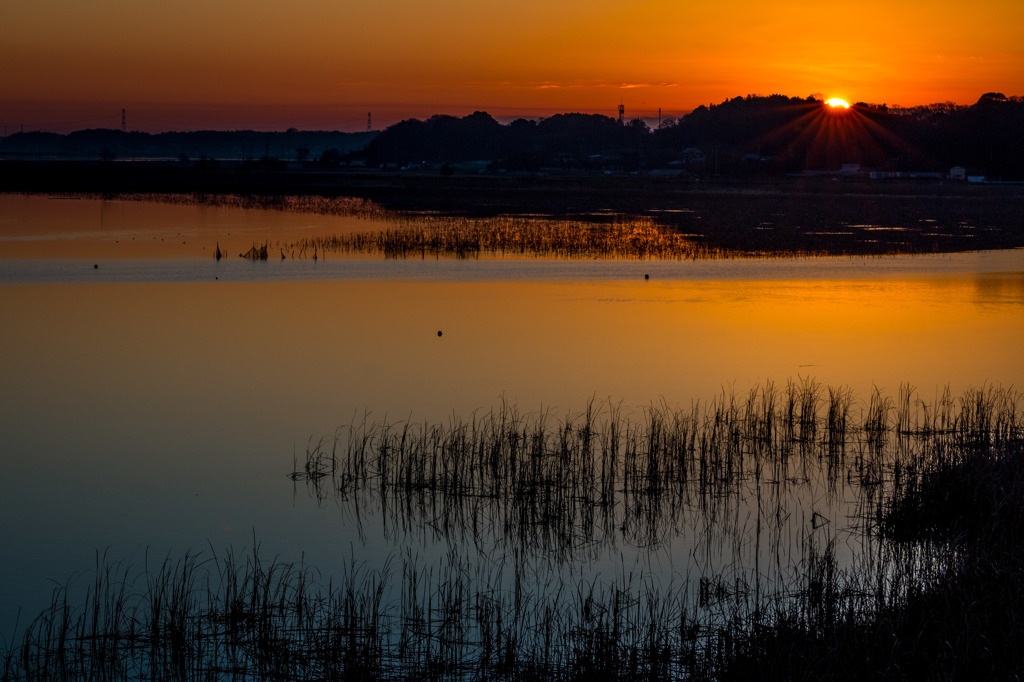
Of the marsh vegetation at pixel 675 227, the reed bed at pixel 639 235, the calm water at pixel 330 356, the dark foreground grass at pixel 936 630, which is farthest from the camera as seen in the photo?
the marsh vegetation at pixel 675 227

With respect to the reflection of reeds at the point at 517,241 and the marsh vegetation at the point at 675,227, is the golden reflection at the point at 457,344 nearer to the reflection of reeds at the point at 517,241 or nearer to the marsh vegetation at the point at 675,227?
the reflection of reeds at the point at 517,241

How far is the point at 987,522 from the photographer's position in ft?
29.4

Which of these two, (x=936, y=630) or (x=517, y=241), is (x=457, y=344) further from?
(x=517, y=241)

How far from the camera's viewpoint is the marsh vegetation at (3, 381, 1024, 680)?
6.84 m

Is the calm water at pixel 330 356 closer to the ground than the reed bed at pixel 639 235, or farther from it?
closer to the ground

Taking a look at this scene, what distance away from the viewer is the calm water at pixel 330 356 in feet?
34.3

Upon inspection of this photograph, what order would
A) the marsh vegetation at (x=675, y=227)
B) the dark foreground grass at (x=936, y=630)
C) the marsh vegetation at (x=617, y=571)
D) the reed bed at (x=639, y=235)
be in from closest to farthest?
the dark foreground grass at (x=936, y=630)
the marsh vegetation at (x=617, y=571)
the reed bed at (x=639, y=235)
the marsh vegetation at (x=675, y=227)

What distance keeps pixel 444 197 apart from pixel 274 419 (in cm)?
6751

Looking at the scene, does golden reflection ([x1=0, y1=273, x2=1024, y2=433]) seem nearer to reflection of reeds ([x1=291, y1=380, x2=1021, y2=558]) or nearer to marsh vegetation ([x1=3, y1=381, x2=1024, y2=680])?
reflection of reeds ([x1=291, y1=380, x2=1021, y2=558])

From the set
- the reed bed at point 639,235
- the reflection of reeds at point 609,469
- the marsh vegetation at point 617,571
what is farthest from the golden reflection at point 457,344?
the reed bed at point 639,235

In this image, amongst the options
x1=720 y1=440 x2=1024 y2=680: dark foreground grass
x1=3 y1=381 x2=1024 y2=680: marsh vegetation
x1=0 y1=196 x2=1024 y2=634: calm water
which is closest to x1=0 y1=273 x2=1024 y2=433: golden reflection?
x1=0 y1=196 x2=1024 y2=634: calm water

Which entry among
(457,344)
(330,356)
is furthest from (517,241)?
(330,356)

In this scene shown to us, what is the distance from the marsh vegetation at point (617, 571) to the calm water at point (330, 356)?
540mm

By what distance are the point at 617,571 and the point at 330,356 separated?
11.6 meters
